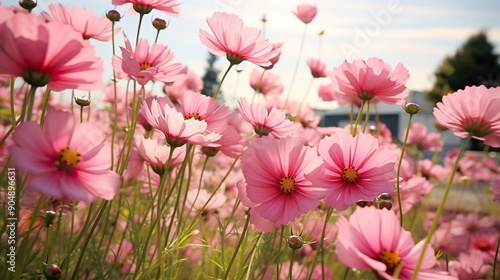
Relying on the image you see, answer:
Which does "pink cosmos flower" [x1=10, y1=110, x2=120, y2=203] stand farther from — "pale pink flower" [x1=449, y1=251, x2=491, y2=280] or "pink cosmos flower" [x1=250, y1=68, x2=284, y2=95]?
"pink cosmos flower" [x1=250, y1=68, x2=284, y2=95]

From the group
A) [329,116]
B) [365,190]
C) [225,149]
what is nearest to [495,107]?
[365,190]

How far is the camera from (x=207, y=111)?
2.24 ft

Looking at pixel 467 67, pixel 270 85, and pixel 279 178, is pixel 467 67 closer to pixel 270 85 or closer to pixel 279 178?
pixel 270 85

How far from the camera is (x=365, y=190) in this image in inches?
21.8

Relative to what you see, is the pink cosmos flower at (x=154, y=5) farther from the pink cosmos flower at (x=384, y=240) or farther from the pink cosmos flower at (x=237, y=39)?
the pink cosmos flower at (x=384, y=240)

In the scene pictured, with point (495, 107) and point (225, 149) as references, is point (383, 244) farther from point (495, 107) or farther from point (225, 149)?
point (225, 149)

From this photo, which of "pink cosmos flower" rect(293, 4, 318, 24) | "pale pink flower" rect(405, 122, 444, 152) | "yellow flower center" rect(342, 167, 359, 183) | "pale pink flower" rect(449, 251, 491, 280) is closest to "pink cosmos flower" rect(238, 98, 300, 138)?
"yellow flower center" rect(342, 167, 359, 183)

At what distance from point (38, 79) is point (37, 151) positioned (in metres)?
0.08

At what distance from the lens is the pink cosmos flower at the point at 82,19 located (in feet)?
2.23

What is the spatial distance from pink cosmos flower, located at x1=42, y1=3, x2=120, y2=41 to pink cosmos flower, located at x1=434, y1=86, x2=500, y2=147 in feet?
1.51

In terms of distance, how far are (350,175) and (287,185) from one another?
0.24 ft

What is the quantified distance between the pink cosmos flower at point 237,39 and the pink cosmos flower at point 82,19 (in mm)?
140

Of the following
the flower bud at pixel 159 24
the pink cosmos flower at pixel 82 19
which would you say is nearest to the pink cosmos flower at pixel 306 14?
the flower bud at pixel 159 24

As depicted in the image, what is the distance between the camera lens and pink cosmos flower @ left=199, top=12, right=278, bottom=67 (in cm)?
69
